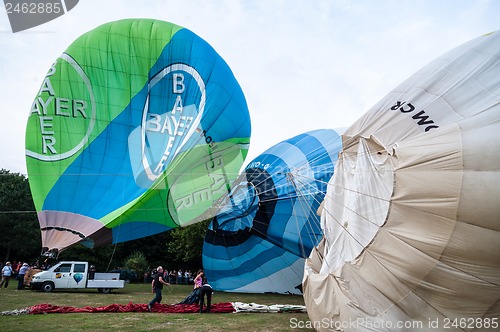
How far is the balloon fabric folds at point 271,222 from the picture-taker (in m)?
12.0

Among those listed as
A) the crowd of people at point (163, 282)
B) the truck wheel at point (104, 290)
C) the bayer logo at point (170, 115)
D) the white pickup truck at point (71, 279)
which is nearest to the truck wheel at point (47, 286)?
the white pickup truck at point (71, 279)

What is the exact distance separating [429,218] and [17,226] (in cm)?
3237

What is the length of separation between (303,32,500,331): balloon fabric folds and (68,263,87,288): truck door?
37.5ft

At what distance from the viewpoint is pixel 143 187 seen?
13211mm

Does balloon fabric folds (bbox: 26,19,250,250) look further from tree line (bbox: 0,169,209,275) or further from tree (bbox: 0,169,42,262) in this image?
tree (bbox: 0,169,42,262)

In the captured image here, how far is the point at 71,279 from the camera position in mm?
15977

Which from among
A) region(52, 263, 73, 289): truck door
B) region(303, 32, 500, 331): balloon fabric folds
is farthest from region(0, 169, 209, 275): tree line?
region(303, 32, 500, 331): balloon fabric folds

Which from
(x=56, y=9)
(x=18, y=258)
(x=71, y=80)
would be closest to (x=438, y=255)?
(x=56, y=9)

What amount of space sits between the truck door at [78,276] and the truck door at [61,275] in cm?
13

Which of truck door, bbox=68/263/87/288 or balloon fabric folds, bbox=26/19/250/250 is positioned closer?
balloon fabric folds, bbox=26/19/250/250

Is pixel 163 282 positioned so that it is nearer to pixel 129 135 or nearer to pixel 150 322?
pixel 150 322

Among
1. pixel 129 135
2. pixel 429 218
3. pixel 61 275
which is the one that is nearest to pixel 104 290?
pixel 61 275

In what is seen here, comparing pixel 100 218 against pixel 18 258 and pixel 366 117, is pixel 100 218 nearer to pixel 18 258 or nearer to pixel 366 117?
pixel 366 117

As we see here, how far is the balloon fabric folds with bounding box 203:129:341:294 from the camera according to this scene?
11977 millimetres
